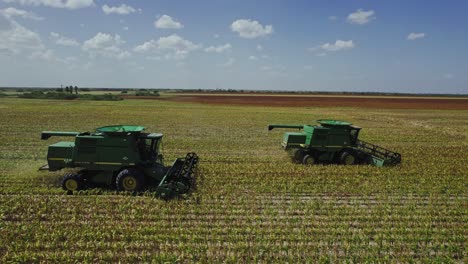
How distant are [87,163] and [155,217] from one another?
3.67 m

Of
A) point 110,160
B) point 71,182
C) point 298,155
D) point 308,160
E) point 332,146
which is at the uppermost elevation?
point 332,146

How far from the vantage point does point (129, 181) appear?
35.8 ft

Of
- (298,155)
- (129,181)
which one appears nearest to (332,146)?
(298,155)

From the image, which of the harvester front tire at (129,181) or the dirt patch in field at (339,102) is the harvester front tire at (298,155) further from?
the dirt patch in field at (339,102)

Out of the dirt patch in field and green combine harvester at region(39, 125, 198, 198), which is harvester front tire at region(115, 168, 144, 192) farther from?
the dirt patch in field

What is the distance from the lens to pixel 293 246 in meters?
7.54

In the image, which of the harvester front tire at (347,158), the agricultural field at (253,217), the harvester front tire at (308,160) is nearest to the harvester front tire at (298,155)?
the harvester front tire at (308,160)

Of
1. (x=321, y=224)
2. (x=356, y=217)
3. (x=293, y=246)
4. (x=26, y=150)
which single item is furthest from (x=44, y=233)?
(x=26, y=150)

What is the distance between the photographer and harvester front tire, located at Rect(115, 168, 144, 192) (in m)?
10.8

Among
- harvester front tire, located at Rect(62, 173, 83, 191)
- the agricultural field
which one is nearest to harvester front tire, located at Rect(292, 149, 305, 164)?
the agricultural field

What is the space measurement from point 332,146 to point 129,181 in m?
9.44

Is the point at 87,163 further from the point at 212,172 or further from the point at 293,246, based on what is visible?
the point at 293,246

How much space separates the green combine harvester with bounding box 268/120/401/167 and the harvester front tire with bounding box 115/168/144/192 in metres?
7.67

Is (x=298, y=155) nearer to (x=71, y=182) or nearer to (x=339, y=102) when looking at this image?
(x=71, y=182)
